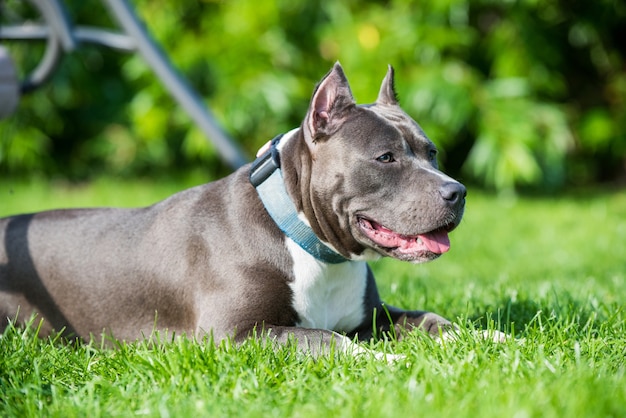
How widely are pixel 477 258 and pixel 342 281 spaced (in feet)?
10.8

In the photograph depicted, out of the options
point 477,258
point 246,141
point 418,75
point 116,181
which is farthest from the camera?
point 116,181

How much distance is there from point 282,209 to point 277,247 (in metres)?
0.15

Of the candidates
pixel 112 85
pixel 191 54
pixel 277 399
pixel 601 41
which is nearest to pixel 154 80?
pixel 191 54

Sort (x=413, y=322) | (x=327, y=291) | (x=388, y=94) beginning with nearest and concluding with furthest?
1. (x=327, y=291)
2. (x=413, y=322)
3. (x=388, y=94)

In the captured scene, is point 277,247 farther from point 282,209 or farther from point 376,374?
point 376,374

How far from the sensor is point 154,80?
9039 mm

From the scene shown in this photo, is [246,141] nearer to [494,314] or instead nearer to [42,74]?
[42,74]

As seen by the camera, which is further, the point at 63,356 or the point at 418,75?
the point at 418,75

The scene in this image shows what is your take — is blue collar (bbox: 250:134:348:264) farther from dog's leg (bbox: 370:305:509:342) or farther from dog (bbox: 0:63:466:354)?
dog's leg (bbox: 370:305:509:342)

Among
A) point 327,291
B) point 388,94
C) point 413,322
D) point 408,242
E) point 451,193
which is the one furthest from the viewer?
point 388,94

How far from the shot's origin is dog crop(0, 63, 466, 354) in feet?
10.2

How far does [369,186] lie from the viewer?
3117 millimetres

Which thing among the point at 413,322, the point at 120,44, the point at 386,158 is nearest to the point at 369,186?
the point at 386,158

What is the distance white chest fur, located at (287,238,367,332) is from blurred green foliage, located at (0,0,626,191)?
15.5ft
